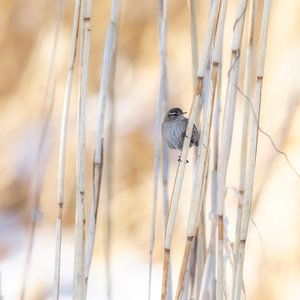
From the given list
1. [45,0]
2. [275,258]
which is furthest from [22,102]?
[275,258]

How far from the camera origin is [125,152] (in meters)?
1.18

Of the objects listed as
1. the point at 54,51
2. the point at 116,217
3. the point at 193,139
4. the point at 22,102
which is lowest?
the point at 116,217

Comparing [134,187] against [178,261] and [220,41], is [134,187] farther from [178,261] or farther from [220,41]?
[220,41]

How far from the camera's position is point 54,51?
117cm

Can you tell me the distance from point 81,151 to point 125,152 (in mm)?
304

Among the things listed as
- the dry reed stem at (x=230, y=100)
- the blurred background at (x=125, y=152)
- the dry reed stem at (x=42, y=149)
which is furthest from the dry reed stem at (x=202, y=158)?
the dry reed stem at (x=42, y=149)

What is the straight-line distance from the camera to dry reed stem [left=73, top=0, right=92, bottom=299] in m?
0.84

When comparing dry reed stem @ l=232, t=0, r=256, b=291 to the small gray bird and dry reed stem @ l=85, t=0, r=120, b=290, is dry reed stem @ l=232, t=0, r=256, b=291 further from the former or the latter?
dry reed stem @ l=85, t=0, r=120, b=290

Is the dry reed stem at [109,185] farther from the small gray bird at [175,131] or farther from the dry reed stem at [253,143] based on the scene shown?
the dry reed stem at [253,143]

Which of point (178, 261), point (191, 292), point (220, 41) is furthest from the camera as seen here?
point (178, 261)

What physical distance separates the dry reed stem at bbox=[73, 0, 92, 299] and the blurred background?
25cm

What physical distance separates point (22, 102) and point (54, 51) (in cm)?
14

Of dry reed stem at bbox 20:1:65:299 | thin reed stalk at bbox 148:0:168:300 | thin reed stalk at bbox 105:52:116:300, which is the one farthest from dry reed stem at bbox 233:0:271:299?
dry reed stem at bbox 20:1:65:299

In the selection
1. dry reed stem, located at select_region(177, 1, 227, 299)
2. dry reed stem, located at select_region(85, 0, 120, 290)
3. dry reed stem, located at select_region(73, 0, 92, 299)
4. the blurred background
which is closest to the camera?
dry reed stem, located at select_region(177, 1, 227, 299)
